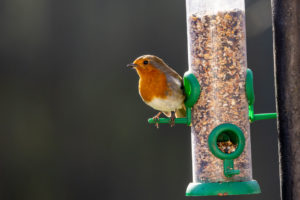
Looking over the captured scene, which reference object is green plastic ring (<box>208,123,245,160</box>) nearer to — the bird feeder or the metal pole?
the bird feeder

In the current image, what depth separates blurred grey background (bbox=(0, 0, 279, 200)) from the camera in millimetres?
12242

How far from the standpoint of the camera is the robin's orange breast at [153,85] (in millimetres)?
5621

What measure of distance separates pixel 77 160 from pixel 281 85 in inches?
334

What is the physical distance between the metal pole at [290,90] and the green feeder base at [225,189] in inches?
34.1

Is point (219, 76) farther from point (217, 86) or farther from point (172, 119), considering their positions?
point (172, 119)

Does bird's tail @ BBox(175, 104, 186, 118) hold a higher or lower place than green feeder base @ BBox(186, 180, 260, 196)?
higher

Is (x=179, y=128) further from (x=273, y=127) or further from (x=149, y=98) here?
(x=149, y=98)

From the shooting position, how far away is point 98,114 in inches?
489

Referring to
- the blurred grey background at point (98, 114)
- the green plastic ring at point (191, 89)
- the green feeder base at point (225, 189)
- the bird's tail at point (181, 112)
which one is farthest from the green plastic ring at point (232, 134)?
the blurred grey background at point (98, 114)

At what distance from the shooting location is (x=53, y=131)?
12438 millimetres

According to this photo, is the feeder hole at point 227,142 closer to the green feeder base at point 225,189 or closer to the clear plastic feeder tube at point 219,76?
the clear plastic feeder tube at point 219,76

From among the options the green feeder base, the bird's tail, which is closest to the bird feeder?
the green feeder base

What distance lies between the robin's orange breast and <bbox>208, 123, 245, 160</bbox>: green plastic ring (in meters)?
0.59

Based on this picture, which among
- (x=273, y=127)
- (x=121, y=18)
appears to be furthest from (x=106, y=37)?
(x=273, y=127)
